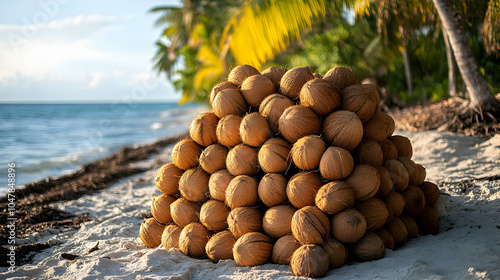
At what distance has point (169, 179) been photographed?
3.52m

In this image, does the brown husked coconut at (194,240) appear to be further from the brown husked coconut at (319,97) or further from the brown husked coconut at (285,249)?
the brown husked coconut at (319,97)

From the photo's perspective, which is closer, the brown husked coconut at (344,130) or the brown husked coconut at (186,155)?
the brown husked coconut at (344,130)

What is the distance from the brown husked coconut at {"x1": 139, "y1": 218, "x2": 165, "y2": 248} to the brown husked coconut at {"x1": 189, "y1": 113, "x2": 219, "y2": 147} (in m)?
0.94

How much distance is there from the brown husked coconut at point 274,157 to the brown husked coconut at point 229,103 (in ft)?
1.70

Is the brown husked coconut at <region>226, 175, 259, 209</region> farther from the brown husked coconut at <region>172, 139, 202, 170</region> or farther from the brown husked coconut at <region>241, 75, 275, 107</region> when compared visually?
the brown husked coconut at <region>241, 75, 275, 107</region>

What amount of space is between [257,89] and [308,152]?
86 cm

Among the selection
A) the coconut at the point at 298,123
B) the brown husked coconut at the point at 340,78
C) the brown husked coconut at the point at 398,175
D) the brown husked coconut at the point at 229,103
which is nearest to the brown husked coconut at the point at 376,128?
the brown husked coconut at the point at 398,175

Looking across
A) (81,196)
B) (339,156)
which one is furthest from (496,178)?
(81,196)

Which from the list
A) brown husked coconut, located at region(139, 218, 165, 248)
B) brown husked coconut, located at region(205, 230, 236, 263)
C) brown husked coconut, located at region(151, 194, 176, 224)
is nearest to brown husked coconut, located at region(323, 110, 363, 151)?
brown husked coconut, located at region(205, 230, 236, 263)

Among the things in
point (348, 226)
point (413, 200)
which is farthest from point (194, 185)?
point (413, 200)

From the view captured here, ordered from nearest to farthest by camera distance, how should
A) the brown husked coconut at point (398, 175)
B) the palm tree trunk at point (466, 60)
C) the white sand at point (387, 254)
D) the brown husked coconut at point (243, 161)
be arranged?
the white sand at point (387, 254), the brown husked coconut at point (243, 161), the brown husked coconut at point (398, 175), the palm tree trunk at point (466, 60)

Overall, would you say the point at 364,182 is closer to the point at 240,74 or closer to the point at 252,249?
the point at 252,249

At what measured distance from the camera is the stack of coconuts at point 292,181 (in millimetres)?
2736

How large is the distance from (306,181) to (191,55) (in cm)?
2700
